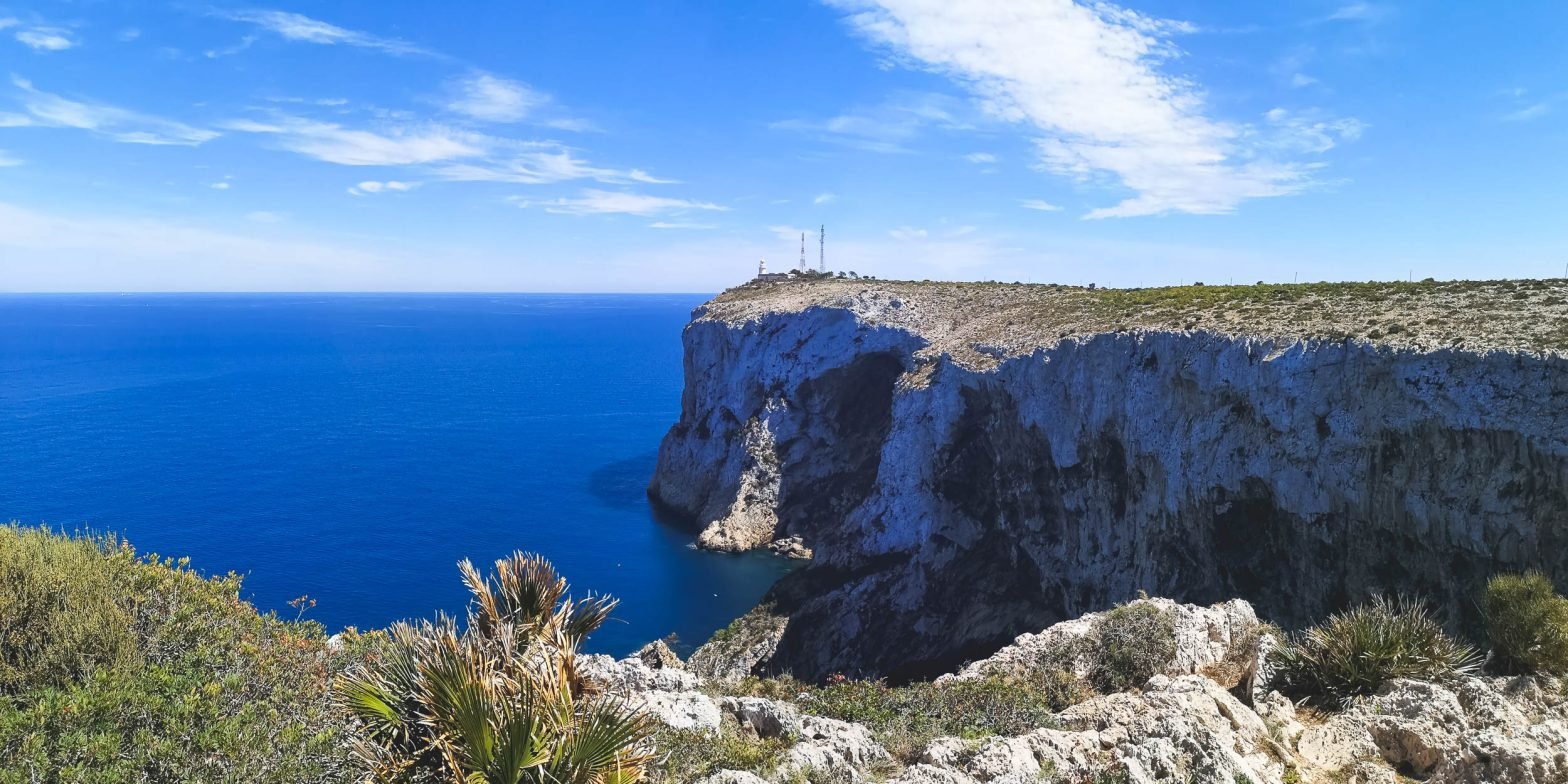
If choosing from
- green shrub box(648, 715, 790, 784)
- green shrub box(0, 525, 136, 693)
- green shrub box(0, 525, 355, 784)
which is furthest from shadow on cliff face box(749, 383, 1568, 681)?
green shrub box(0, 525, 136, 693)

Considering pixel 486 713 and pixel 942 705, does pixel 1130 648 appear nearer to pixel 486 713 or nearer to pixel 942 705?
pixel 942 705

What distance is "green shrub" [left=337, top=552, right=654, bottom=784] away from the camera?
600cm

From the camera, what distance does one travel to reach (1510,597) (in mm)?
11984

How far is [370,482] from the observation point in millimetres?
64000

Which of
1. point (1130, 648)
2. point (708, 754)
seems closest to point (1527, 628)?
point (1130, 648)

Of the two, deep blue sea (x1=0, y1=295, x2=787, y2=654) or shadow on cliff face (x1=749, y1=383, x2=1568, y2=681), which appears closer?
shadow on cliff face (x1=749, y1=383, x2=1568, y2=681)

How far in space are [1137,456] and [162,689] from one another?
1168 inches

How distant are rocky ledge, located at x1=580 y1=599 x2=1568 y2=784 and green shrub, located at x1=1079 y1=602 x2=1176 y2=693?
179 centimetres

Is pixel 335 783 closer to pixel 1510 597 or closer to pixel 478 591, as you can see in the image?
pixel 478 591

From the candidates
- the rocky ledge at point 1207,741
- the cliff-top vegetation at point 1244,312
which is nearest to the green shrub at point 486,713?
the rocky ledge at point 1207,741

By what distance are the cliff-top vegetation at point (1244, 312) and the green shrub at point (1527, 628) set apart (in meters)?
12.5

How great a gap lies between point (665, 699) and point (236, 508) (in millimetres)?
55020

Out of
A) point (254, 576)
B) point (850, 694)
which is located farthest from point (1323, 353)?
point (254, 576)

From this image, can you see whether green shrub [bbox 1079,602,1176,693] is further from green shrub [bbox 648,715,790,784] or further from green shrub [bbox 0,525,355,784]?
green shrub [bbox 0,525,355,784]
